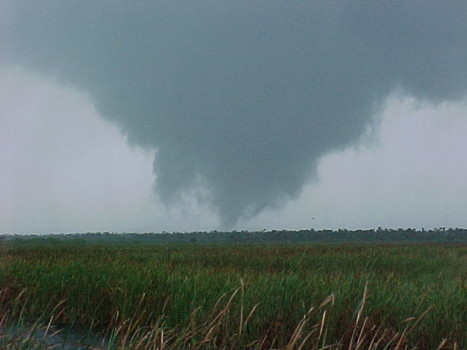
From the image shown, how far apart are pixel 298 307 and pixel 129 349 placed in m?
3.00

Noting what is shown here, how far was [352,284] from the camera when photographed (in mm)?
6590

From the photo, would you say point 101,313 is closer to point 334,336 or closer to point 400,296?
point 334,336

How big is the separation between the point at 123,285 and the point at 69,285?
0.86 m

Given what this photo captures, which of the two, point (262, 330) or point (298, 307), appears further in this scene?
point (298, 307)

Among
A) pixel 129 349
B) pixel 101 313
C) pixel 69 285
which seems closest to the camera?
pixel 129 349

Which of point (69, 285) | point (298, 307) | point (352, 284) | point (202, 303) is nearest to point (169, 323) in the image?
point (202, 303)

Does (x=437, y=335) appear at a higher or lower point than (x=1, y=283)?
lower

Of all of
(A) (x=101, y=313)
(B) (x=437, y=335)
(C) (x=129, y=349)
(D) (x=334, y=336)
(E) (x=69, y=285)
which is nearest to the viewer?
(C) (x=129, y=349)

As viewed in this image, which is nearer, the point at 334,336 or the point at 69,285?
the point at 334,336

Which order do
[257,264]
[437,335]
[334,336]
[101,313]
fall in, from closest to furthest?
[334,336], [437,335], [101,313], [257,264]

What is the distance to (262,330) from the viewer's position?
4984 millimetres

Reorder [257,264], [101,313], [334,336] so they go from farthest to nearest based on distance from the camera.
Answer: [257,264] < [101,313] < [334,336]

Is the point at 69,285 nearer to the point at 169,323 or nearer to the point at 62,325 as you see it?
the point at 62,325

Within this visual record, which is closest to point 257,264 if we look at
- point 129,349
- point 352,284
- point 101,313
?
point 352,284
